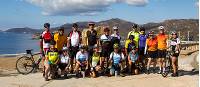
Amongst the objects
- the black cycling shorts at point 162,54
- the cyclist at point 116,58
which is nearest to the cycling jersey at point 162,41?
the black cycling shorts at point 162,54

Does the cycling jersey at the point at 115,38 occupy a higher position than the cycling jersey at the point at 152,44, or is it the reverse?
the cycling jersey at the point at 115,38

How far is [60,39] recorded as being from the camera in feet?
40.6

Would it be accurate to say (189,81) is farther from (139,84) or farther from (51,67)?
(51,67)

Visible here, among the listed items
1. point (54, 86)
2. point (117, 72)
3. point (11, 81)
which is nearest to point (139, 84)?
point (117, 72)

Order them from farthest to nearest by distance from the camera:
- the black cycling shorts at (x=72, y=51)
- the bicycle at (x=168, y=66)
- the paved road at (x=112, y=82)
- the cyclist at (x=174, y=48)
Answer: the black cycling shorts at (x=72, y=51) < the bicycle at (x=168, y=66) < the cyclist at (x=174, y=48) < the paved road at (x=112, y=82)

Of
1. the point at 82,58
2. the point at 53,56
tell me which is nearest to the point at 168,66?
the point at 82,58

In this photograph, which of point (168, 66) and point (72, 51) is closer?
point (72, 51)

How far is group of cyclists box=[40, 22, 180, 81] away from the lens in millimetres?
12258

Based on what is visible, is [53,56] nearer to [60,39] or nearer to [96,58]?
[60,39]

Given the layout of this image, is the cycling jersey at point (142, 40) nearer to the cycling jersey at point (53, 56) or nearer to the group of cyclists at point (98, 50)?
the group of cyclists at point (98, 50)

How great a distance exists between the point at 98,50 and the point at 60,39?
115cm

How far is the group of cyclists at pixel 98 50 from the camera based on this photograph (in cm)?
1226

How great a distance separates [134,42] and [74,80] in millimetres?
2157

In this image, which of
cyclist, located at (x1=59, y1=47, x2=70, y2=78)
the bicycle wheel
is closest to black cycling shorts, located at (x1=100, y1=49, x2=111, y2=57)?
cyclist, located at (x1=59, y1=47, x2=70, y2=78)
